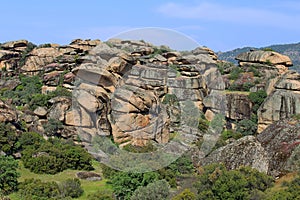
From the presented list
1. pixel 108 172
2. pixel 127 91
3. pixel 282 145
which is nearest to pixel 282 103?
pixel 127 91

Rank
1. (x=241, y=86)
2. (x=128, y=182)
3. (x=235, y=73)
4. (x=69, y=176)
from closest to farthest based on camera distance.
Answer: (x=128, y=182) < (x=69, y=176) < (x=241, y=86) < (x=235, y=73)

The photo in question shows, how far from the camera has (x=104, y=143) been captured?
3067cm

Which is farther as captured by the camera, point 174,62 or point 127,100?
point 174,62

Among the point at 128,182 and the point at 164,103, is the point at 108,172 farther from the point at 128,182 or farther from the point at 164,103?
the point at 164,103

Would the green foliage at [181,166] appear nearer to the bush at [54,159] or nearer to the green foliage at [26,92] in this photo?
the bush at [54,159]

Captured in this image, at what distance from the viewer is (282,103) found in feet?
117

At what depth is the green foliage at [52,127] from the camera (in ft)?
107

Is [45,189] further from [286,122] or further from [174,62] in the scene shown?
[174,62]

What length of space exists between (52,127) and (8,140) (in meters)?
4.15

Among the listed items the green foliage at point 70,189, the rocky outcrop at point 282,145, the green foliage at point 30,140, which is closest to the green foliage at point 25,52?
the green foliage at point 30,140

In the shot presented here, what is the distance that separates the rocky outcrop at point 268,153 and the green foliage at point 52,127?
14.2 metres

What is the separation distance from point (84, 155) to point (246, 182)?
505 inches

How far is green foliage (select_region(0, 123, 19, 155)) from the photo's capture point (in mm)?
28558

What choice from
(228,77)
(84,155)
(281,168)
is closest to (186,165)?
(84,155)
